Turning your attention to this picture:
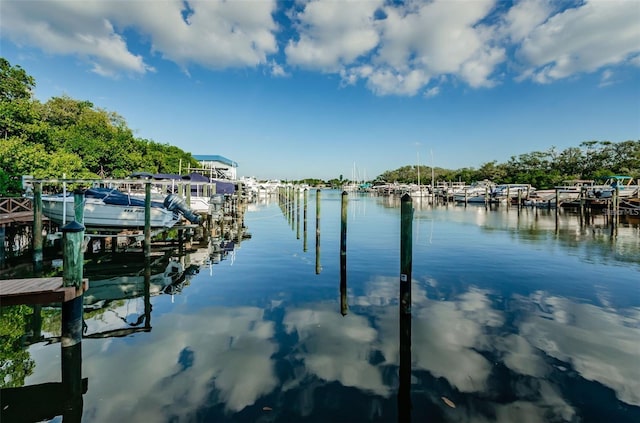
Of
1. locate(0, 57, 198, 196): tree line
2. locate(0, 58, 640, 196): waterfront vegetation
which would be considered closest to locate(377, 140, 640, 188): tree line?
locate(0, 58, 640, 196): waterfront vegetation

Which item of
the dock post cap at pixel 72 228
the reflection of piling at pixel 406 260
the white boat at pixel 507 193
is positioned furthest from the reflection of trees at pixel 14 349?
the white boat at pixel 507 193

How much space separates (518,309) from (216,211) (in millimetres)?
24782

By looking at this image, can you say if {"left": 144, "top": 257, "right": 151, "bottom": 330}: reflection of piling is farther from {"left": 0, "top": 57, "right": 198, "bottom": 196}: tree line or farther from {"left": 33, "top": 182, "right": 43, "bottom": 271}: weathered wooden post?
{"left": 0, "top": 57, "right": 198, "bottom": 196}: tree line

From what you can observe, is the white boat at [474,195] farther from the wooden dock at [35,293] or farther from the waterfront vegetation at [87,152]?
the wooden dock at [35,293]

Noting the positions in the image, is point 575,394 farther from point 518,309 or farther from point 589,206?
point 589,206

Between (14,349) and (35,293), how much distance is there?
2137 millimetres

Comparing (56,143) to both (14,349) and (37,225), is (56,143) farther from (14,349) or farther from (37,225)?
(14,349)

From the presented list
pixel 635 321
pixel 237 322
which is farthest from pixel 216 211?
pixel 635 321

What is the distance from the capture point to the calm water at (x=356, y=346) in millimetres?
5059

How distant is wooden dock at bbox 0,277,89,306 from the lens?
17.9 ft

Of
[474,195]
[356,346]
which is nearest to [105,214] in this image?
[356,346]

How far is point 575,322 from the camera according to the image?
820cm

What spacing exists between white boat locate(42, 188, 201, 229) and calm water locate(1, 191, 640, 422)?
4803mm

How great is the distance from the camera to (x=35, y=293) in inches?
220
